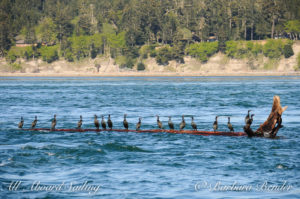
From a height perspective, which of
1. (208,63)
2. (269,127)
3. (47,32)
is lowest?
(208,63)

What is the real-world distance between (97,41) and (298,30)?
6654cm

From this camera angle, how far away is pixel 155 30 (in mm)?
181375

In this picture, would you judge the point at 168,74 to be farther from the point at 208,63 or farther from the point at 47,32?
the point at 47,32

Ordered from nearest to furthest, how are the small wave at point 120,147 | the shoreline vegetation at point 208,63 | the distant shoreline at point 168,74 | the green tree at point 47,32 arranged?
the small wave at point 120,147, the distant shoreline at point 168,74, the shoreline vegetation at point 208,63, the green tree at point 47,32

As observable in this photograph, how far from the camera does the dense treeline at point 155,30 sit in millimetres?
166250

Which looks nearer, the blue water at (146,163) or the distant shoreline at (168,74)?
the blue water at (146,163)

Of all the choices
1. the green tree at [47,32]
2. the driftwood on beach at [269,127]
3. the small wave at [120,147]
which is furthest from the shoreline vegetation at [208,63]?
the small wave at [120,147]

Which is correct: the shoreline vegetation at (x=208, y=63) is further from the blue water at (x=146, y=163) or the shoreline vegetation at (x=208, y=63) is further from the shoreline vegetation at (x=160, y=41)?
the blue water at (x=146, y=163)

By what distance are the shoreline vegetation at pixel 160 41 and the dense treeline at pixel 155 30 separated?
318 mm

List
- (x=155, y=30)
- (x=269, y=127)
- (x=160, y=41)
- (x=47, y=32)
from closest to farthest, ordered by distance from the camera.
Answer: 1. (x=269, y=127)
2. (x=155, y=30)
3. (x=160, y=41)
4. (x=47, y=32)

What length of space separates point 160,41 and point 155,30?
5641mm

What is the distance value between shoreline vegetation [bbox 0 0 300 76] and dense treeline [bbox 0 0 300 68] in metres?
0.32

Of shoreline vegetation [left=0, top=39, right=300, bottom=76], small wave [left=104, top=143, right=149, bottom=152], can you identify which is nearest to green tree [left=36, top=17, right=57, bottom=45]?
shoreline vegetation [left=0, top=39, right=300, bottom=76]

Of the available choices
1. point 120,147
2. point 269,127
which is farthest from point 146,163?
point 269,127
